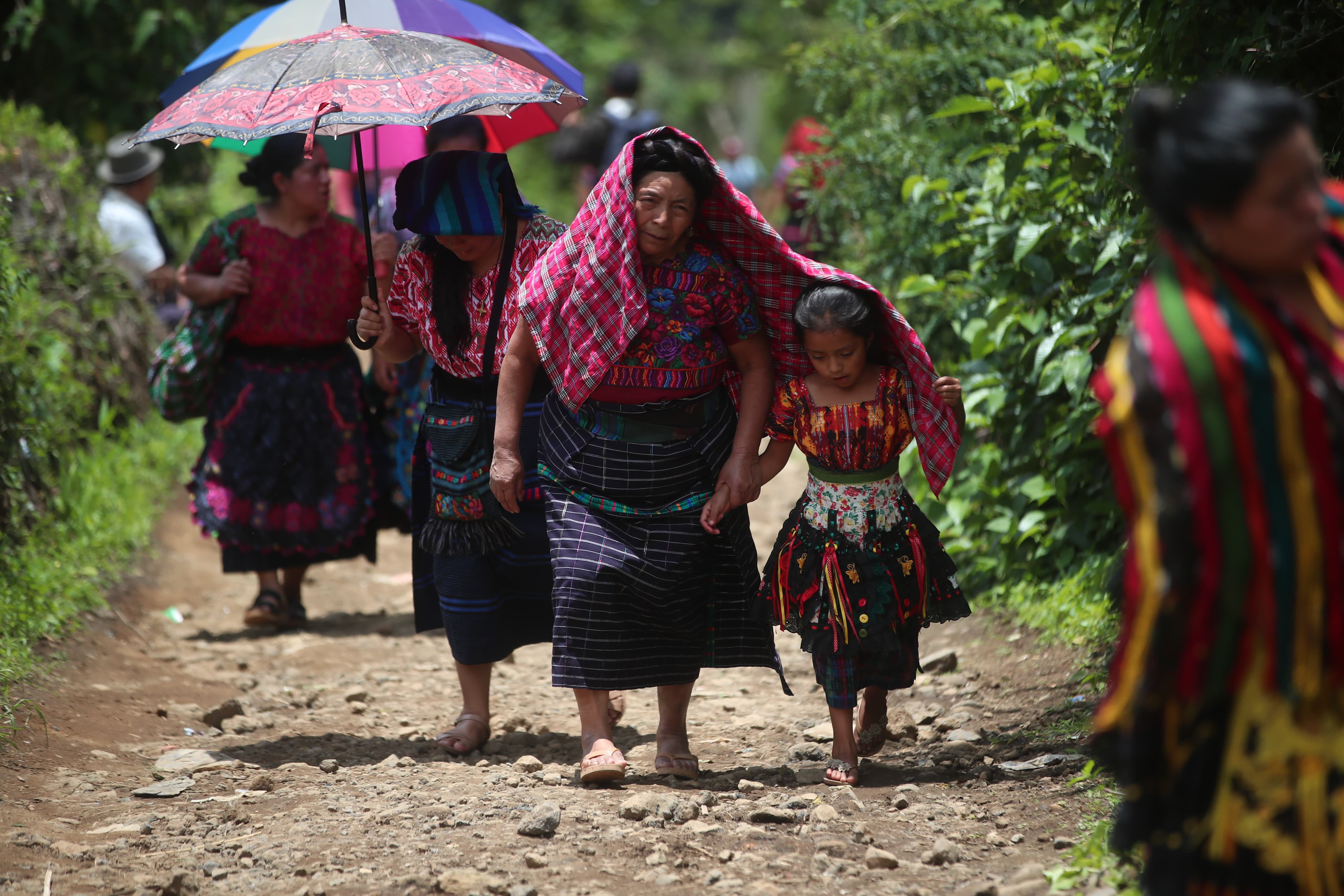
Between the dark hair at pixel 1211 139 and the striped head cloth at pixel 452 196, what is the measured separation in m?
2.32

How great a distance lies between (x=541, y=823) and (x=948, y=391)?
156 cm

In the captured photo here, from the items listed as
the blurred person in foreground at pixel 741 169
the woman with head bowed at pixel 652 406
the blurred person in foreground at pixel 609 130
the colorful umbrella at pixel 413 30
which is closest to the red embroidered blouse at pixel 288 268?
the colorful umbrella at pixel 413 30

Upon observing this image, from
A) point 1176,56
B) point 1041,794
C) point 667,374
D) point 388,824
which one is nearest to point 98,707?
point 388,824

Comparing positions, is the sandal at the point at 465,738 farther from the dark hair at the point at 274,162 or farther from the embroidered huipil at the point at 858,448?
the dark hair at the point at 274,162

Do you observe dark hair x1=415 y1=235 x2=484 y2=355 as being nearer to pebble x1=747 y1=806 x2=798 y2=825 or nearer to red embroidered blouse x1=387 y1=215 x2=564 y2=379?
red embroidered blouse x1=387 y1=215 x2=564 y2=379

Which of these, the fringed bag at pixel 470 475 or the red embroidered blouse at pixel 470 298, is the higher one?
the red embroidered blouse at pixel 470 298

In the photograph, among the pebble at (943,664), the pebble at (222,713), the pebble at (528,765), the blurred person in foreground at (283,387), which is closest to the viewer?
the pebble at (528,765)

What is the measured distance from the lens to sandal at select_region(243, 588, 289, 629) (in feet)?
19.4

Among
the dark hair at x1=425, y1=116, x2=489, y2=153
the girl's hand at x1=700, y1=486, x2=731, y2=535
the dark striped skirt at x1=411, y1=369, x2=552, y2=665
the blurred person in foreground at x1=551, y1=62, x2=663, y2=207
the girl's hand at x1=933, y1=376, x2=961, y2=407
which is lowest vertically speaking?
the dark striped skirt at x1=411, y1=369, x2=552, y2=665

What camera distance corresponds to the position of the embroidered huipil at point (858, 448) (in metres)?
3.68

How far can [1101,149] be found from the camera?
4.38 m

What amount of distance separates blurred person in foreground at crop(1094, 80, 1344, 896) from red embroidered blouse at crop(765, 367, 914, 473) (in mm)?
1587

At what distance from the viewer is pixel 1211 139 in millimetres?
1959

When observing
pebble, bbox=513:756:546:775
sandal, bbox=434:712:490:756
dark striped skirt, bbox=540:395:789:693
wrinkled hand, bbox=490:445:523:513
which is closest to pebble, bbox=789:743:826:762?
dark striped skirt, bbox=540:395:789:693
